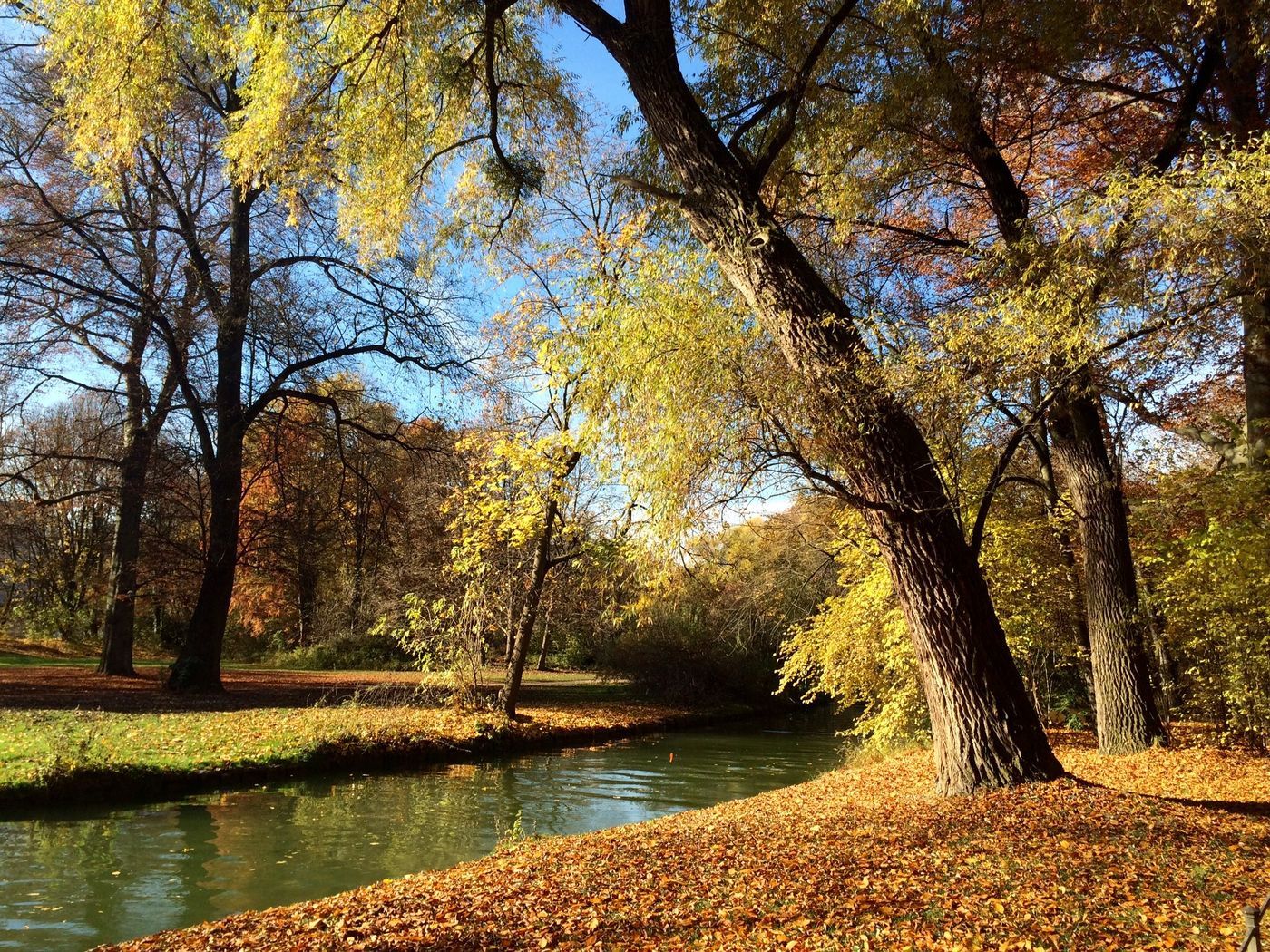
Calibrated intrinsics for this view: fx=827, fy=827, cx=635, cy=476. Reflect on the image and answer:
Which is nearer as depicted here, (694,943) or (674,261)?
(694,943)

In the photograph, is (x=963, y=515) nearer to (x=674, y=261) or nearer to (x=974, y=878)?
(x=674, y=261)

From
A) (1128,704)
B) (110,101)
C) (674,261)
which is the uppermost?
(110,101)

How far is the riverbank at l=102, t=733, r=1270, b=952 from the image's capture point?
3.79 m

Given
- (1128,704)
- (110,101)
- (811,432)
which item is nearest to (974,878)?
(811,432)

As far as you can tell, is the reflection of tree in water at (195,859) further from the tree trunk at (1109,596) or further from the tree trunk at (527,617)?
the tree trunk at (1109,596)

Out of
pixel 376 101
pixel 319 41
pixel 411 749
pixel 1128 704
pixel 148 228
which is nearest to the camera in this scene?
pixel 319 41

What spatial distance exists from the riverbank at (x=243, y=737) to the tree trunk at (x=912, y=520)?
791 cm

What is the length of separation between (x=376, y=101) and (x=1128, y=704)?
10.5 metres

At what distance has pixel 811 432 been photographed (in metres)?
6.70

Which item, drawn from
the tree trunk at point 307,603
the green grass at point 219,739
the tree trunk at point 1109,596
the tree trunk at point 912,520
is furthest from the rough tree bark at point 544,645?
the tree trunk at point 912,520

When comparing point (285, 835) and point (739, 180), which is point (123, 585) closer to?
point (285, 835)

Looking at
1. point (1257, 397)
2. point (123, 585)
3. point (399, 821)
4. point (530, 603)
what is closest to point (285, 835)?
point (399, 821)

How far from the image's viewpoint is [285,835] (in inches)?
304

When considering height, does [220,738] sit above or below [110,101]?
below
